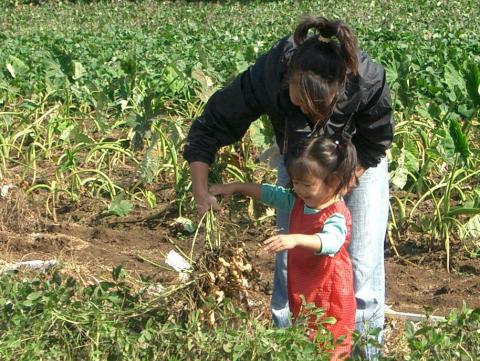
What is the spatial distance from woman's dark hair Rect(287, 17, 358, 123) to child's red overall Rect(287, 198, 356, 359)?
375mm

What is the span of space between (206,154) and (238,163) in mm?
2471

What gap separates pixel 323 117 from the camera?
3598 mm

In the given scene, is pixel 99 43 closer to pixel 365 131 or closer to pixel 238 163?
pixel 238 163

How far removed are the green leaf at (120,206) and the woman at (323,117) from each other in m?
2.32

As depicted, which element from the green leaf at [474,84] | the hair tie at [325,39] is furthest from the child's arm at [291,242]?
the green leaf at [474,84]

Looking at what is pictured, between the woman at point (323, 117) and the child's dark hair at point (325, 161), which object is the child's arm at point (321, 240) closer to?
the child's dark hair at point (325, 161)

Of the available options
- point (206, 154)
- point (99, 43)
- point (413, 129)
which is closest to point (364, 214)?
point (206, 154)

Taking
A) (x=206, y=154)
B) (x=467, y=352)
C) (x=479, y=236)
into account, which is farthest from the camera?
(x=479, y=236)

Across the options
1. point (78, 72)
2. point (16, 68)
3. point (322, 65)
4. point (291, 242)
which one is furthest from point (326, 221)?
point (16, 68)

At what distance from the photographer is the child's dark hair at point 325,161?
3568 mm

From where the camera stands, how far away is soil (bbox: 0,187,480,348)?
17.0 feet

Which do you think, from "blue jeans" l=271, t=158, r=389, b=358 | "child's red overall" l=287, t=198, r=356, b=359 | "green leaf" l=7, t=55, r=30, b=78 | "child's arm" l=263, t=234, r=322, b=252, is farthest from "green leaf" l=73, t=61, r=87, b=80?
"child's arm" l=263, t=234, r=322, b=252

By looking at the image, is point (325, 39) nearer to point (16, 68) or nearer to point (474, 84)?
point (474, 84)

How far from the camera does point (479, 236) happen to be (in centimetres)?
555
